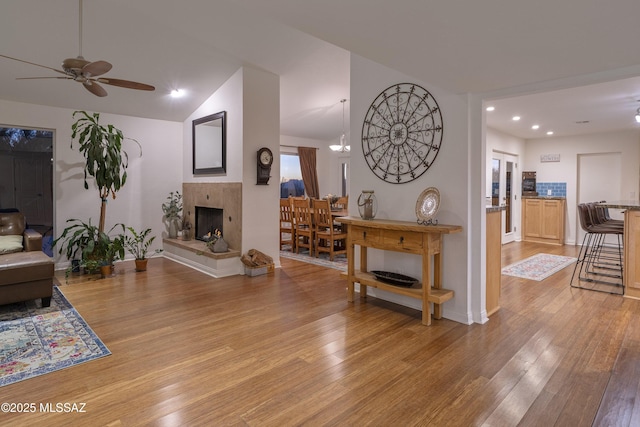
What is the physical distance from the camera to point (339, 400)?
2.05 m

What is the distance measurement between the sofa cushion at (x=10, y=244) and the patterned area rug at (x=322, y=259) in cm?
357

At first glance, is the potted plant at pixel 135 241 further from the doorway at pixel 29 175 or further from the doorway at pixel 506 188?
the doorway at pixel 506 188

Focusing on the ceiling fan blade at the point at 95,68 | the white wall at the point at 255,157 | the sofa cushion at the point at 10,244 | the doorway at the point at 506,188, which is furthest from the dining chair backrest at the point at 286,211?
the doorway at the point at 506,188

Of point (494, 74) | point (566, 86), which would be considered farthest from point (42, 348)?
point (566, 86)

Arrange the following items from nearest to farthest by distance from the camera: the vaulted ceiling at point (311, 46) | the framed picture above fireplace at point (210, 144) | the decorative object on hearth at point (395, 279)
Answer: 1. the vaulted ceiling at point (311, 46)
2. the decorative object on hearth at point (395, 279)
3. the framed picture above fireplace at point (210, 144)

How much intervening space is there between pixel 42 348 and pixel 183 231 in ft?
11.3

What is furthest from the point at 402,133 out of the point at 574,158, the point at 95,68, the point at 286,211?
the point at 574,158

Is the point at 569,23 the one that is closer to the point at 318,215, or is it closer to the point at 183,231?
the point at 318,215

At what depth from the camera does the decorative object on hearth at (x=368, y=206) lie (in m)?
3.74

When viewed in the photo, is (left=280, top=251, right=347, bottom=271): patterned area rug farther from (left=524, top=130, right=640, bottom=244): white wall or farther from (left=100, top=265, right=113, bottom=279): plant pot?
(left=524, top=130, right=640, bottom=244): white wall

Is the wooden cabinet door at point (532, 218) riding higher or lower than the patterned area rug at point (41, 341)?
higher

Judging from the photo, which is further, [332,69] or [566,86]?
[332,69]

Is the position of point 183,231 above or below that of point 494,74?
below

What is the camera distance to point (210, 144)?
563 cm
